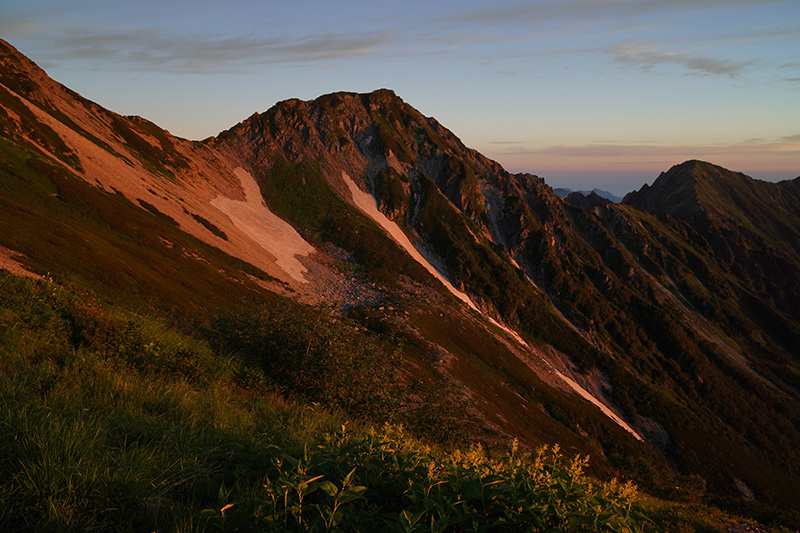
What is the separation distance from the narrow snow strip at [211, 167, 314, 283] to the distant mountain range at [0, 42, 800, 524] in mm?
770

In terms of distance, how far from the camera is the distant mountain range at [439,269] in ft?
156

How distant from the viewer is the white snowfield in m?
102

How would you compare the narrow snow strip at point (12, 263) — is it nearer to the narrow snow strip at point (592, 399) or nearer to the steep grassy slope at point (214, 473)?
the steep grassy slope at point (214, 473)

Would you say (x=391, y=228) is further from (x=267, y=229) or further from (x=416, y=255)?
(x=267, y=229)

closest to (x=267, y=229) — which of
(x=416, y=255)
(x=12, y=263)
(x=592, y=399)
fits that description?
(x=416, y=255)

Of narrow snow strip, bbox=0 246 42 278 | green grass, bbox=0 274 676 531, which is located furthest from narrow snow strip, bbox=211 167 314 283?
green grass, bbox=0 274 676 531

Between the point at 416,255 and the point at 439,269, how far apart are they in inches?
358

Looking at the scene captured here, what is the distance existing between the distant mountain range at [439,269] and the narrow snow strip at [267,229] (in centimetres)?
77

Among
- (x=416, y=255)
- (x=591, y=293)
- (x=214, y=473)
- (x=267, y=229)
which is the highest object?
(x=214, y=473)

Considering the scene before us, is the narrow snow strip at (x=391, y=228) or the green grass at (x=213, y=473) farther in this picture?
the narrow snow strip at (x=391, y=228)

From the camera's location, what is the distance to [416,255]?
12356 centimetres

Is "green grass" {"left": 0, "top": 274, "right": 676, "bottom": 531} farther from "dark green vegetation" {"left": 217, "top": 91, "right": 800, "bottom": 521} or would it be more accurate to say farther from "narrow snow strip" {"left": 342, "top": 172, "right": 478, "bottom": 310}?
"narrow snow strip" {"left": 342, "top": 172, "right": 478, "bottom": 310}

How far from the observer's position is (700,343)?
14250cm

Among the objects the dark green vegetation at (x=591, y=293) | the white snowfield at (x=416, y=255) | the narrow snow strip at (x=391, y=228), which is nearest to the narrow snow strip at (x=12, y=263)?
the dark green vegetation at (x=591, y=293)
